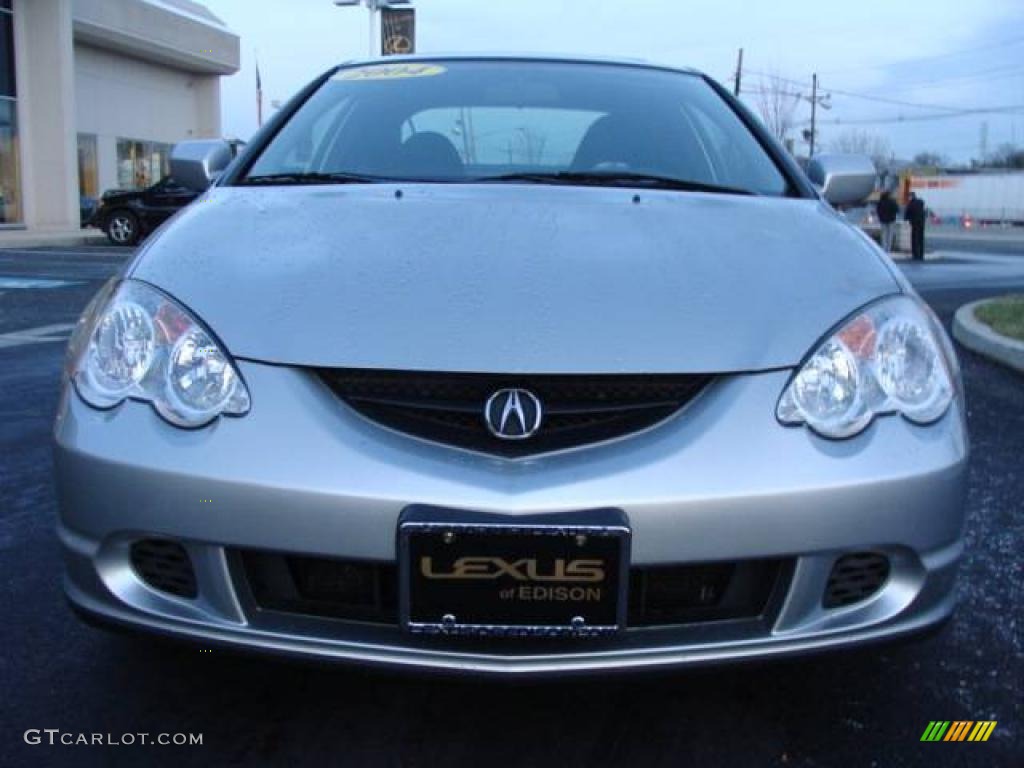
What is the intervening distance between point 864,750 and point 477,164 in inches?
68.2

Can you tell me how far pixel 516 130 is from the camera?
117 inches

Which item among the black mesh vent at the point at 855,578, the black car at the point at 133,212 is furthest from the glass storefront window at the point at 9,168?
the black mesh vent at the point at 855,578

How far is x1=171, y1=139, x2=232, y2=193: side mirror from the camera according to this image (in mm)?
3232

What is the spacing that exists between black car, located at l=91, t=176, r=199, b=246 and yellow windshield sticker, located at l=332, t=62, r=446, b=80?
16.0 meters

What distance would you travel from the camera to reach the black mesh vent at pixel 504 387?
1756 millimetres

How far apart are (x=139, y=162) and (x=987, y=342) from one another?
1050 inches

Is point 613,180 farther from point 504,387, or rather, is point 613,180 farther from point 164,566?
point 164,566

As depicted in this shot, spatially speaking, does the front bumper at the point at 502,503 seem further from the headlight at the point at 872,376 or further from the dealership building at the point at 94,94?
the dealership building at the point at 94,94

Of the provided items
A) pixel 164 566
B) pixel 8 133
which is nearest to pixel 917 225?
pixel 8 133

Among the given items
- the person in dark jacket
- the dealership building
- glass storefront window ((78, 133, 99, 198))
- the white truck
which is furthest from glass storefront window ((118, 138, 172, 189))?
the white truck

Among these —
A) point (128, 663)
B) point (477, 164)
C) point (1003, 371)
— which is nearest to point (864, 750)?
point (128, 663)

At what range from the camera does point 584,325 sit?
1819mm

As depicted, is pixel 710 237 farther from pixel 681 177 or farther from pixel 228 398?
pixel 228 398

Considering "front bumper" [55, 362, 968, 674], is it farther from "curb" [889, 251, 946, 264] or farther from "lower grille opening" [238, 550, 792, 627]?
"curb" [889, 251, 946, 264]
